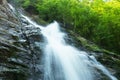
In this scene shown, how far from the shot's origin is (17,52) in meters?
14.2

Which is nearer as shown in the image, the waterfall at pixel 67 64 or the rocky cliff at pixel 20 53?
the rocky cliff at pixel 20 53

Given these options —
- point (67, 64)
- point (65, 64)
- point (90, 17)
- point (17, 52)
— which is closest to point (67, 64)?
point (67, 64)

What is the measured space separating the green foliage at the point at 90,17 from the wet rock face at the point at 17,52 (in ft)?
36.6

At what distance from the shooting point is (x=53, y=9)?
30000 millimetres

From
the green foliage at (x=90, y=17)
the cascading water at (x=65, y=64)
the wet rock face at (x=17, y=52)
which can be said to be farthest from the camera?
the green foliage at (x=90, y=17)

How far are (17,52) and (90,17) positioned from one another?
622 inches

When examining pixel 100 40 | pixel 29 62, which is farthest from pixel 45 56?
pixel 100 40

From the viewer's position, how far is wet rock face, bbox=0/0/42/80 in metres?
13.0

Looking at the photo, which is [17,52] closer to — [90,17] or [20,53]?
[20,53]

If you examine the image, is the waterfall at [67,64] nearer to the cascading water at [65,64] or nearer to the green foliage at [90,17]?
the cascading water at [65,64]

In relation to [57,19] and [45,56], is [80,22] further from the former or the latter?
[45,56]

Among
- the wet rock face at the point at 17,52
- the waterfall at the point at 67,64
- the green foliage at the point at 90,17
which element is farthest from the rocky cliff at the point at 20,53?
the green foliage at the point at 90,17

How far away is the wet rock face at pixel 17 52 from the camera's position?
13.0m

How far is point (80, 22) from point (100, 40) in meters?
2.70
